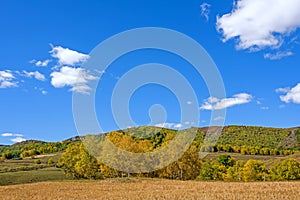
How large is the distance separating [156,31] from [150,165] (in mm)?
38353

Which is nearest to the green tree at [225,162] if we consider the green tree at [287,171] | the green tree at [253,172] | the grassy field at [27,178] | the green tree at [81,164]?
the green tree at [253,172]

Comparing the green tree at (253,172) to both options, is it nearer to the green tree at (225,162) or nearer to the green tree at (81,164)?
the green tree at (225,162)

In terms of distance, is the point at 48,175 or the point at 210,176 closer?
the point at 210,176

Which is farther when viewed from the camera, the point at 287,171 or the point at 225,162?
the point at 225,162

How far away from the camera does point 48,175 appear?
4210 inches

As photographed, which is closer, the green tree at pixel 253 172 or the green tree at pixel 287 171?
the green tree at pixel 287 171

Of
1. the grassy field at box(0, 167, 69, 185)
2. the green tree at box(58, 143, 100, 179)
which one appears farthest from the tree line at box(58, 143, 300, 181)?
the grassy field at box(0, 167, 69, 185)

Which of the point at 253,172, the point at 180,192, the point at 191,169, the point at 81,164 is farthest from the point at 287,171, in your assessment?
the point at 180,192

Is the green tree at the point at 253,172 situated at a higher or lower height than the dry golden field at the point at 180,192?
higher

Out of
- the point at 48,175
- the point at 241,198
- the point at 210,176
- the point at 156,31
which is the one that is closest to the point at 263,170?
the point at 210,176

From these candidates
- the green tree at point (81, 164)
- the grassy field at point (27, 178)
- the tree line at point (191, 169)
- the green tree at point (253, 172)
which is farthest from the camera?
the grassy field at point (27, 178)

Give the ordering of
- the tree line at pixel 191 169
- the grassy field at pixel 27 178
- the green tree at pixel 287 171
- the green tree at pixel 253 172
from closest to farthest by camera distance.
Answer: the tree line at pixel 191 169 < the green tree at pixel 287 171 < the green tree at pixel 253 172 < the grassy field at pixel 27 178

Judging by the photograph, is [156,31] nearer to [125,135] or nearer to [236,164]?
[125,135]

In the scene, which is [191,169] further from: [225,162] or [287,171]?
[287,171]
